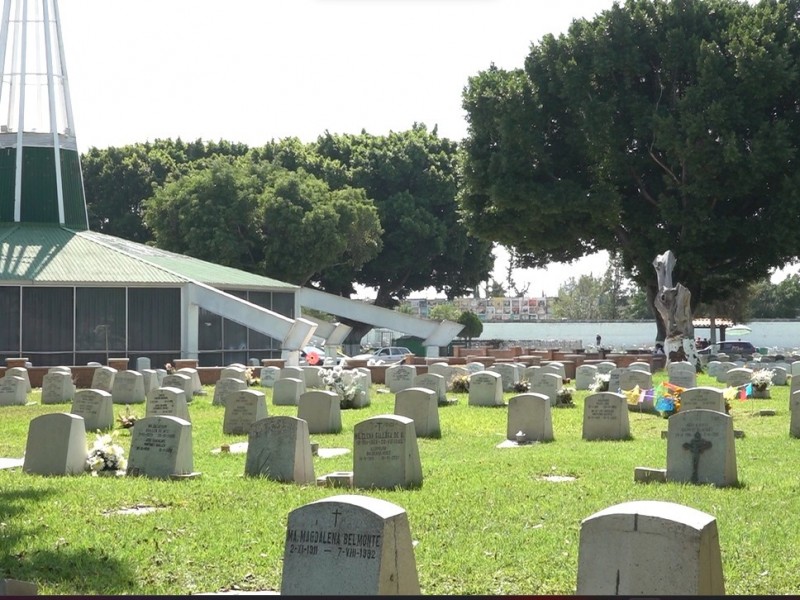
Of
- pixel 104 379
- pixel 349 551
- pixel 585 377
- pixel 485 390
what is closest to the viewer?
pixel 349 551

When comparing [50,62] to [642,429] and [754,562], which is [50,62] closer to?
[642,429]

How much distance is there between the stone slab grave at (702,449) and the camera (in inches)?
547

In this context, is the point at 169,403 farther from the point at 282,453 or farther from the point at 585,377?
the point at 585,377

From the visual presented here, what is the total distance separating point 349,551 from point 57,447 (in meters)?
9.24

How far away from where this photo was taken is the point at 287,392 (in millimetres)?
28094

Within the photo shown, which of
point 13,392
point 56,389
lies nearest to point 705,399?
point 56,389

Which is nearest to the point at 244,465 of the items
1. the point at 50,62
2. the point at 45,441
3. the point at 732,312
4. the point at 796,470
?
the point at 45,441

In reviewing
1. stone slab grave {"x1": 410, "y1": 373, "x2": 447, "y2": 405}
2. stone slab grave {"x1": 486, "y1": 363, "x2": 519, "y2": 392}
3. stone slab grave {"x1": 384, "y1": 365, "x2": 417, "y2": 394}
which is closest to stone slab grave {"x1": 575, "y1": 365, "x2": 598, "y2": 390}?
stone slab grave {"x1": 486, "y1": 363, "x2": 519, "y2": 392}

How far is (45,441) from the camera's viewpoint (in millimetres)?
15664

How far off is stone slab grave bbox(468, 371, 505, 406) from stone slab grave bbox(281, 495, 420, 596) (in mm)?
19697

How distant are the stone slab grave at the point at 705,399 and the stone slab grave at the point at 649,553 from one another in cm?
1293

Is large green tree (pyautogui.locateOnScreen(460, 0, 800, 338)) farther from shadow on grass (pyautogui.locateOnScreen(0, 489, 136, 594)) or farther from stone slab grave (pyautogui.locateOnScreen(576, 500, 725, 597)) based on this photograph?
stone slab grave (pyautogui.locateOnScreen(576, 500, 725, 597))

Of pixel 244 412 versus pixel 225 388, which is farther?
pixel 225 388

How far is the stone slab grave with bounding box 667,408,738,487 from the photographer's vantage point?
13.9 m
